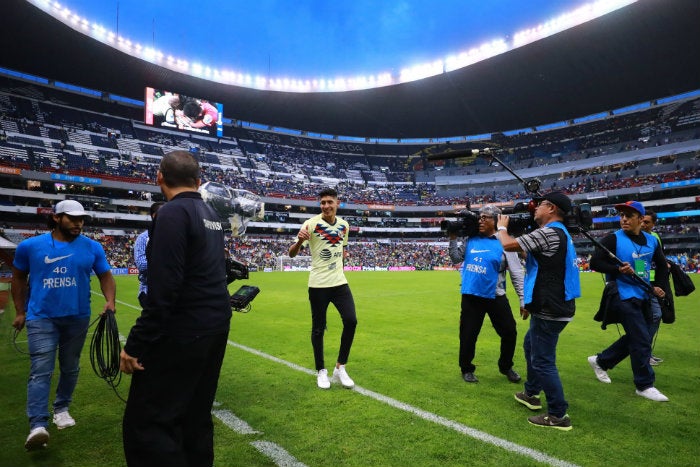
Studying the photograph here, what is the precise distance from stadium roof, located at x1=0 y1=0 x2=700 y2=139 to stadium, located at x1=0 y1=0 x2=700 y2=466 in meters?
0.30

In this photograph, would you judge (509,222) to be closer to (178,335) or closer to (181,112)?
(178,335)

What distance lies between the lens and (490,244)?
5.19 meters

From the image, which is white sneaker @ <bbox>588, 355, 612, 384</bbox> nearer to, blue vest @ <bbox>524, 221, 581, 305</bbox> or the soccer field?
the soccer field

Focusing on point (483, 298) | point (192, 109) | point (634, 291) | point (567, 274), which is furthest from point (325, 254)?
point (192, 109)

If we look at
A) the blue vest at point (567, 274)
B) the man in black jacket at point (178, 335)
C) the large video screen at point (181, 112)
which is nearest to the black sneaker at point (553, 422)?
the blue vest at point (567, 274)

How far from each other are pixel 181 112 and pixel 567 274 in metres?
53.3

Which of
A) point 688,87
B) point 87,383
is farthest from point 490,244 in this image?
point 688,87

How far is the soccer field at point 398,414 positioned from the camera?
319cm

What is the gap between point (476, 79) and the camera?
46469 mm

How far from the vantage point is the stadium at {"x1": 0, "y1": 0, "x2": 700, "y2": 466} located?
11.9 ft

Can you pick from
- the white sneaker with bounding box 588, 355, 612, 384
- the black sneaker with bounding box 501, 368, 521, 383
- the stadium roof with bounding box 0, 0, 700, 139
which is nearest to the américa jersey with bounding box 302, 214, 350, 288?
the black sneaker with bounding box 501, 368, 521, 383

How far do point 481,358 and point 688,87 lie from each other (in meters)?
62.0

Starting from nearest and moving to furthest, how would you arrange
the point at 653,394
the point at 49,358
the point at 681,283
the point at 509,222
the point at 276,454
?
1. the point at 276,454
2. the point at 49,358
3. the point at 509,222
4. the point at 653,394
5. the point at 681,283

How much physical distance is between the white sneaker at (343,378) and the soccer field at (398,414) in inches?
4.1
